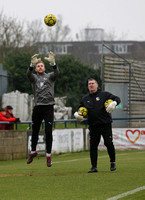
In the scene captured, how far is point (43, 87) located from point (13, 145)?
748cm

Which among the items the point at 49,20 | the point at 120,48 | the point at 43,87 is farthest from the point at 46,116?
the point at 120,48

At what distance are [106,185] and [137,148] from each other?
13226 millimetres

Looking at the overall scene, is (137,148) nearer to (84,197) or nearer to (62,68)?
(84,197)

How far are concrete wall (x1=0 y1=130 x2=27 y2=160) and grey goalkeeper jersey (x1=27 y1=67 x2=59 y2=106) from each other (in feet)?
22.9

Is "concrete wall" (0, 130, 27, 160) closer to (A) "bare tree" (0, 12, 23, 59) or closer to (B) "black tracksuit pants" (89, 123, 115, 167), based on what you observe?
(B) "black tracksuit pants" (89, 123, 115, 167)

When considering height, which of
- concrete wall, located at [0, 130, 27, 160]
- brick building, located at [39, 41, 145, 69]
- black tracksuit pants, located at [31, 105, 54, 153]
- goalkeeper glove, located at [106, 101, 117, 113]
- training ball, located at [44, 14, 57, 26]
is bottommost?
concrete wall, located at [0, 130, 27, 160]

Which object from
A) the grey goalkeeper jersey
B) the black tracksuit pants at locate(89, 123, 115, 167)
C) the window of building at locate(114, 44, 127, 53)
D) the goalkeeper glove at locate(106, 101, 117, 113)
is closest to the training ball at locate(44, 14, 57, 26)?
the grey goalkeeper jersey

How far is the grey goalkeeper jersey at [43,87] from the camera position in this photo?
408 inches

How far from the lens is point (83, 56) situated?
66938mm

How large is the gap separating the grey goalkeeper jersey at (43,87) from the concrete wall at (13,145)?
22.9ft

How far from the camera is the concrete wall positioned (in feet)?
56.2

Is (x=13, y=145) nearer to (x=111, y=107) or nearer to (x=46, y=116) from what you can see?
(x=46, y=116)

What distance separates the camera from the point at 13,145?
17516 millimetres

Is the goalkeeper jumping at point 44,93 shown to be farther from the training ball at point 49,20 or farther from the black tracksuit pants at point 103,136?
the training ball at point 49,20
